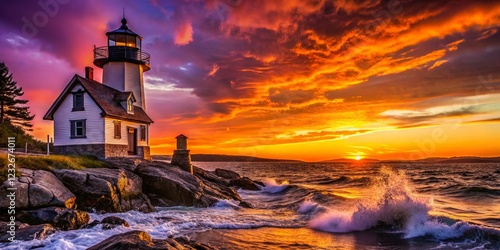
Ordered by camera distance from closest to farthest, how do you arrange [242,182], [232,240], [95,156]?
[232,240] → [95,156] → [242,182]

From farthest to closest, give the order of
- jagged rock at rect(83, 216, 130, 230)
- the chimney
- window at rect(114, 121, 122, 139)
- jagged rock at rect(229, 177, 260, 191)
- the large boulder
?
jagged rock at rect(229, 177, 260, 191) → the chimney → window at rect(114, 121, 122, 139) → the large boulder → jagged rock at rect(83, 216, 130, 230)

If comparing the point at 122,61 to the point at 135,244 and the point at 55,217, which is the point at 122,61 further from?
the point at 135,244

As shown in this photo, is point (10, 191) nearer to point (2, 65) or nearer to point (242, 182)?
point (242, 182)

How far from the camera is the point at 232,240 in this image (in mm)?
12250

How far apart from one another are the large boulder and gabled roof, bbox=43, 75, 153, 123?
10.1m

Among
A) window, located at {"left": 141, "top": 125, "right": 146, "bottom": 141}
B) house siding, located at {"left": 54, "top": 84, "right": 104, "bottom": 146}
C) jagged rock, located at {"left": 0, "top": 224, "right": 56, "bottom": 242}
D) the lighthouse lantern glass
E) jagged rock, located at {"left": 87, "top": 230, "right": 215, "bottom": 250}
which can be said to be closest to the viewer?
jagged rock, located at {"left": 87, "top": 230, "right": 215, "bottom": 250}

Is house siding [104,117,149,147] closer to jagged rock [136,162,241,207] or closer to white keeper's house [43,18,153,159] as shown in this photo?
white keeper's house [43,18,153,159]

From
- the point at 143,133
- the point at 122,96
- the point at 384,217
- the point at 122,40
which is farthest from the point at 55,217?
the point at 122,40

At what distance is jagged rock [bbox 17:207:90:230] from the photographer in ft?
39.8

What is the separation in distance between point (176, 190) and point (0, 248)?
1138 centimetres

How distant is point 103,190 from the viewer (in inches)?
631

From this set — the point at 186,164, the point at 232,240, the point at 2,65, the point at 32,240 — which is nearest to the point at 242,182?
the point at 186,164

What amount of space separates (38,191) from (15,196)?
851 millimetres

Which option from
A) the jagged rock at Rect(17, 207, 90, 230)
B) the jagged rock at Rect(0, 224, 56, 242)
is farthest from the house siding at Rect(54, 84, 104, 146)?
the jagged rock at Rect(0, 224, 56, 242)
